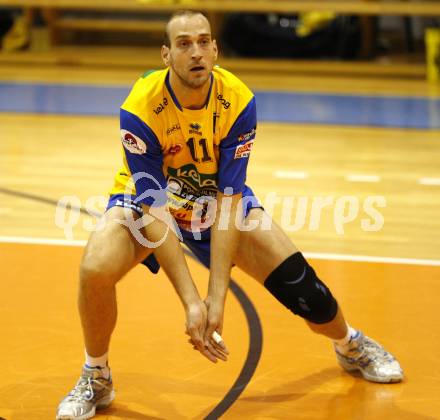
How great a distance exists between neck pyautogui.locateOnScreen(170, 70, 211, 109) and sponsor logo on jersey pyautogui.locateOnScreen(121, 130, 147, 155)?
23 cm

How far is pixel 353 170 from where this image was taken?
744 centimetres

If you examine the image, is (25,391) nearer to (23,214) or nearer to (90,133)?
(23,214)

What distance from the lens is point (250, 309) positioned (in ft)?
14.9

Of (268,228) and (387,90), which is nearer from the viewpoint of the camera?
(268,228)

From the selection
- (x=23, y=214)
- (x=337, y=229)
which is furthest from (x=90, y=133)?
(x=337, y=229)

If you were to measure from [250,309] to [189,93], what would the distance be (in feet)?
4.88

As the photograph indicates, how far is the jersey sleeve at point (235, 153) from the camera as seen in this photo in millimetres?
3525

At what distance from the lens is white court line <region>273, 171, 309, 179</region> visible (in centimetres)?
719

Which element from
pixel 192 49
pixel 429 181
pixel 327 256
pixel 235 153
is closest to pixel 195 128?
pixel 235 153

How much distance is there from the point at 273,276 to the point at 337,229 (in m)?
2.46

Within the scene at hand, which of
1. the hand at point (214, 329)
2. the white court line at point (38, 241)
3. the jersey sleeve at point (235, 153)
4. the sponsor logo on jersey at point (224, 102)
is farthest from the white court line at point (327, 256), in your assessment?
the hand at point (214, 329)

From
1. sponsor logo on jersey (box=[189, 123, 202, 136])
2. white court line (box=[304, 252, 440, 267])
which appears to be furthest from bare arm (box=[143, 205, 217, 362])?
white court line (box=[304, 252, 440, 267])

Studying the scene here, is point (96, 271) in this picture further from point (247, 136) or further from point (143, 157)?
point (247, 136)

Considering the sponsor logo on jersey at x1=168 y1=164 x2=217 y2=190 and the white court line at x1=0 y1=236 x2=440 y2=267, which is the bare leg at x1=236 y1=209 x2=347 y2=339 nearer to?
the sponsor logo on jersey at x1=168 y1=164 x2=217 y2=190
